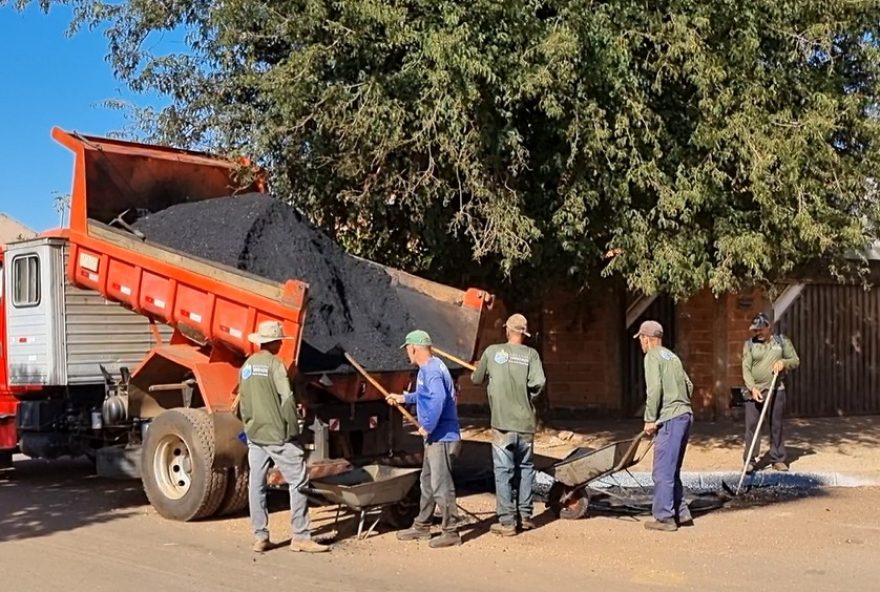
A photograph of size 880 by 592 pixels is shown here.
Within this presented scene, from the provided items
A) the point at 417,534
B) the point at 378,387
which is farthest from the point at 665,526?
the point at 378,387

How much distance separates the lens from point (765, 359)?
11.7 metres

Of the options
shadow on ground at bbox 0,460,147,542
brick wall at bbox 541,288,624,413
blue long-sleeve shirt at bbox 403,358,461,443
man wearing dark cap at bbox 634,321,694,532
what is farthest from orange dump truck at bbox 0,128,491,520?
brick wall at bbox 541,288,624,413

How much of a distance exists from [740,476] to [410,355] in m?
4.62

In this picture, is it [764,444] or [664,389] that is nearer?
[664,389]

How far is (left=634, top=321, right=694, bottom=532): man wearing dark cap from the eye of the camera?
8.73 metres

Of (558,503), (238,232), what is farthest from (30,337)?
(558,503)

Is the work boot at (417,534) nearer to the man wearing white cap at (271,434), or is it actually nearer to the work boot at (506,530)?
the work boot at (506,530)

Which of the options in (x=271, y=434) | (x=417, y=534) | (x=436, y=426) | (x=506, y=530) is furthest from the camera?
(x=506, y=530)

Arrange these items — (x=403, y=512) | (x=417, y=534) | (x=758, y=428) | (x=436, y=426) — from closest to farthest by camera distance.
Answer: (x=436, y=426)
(x=417, y=534)
(x=403, y=512)
(x=758, y=428)

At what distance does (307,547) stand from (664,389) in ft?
10.7

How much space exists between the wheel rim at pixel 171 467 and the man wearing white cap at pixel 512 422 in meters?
2.73

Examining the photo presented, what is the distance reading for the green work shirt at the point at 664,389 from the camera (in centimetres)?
883

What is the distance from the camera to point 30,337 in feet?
36.6

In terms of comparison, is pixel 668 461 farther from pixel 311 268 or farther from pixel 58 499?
pixel 58 499
